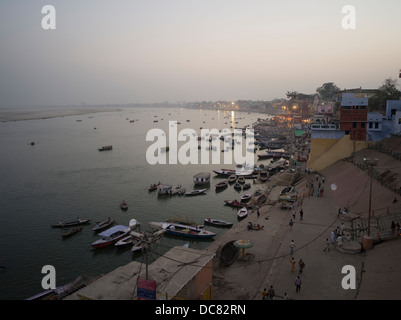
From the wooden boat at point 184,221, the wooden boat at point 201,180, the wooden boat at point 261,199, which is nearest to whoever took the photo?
the wooden boat at point 184,221

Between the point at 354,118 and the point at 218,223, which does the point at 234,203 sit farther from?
the point at 354,118

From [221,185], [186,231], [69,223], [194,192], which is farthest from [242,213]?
[69,223]

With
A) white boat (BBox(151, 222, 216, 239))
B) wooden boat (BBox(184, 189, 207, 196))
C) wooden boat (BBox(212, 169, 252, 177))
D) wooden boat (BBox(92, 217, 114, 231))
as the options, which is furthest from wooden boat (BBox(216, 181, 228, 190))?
wooden boat (BBox(92, 217, 114, 231))

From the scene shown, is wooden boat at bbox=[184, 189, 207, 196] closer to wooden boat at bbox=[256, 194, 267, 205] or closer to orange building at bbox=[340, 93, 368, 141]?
wooden boat at bbox=[256, 194, 267, 205]

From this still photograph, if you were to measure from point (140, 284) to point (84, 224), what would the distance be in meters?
19.7

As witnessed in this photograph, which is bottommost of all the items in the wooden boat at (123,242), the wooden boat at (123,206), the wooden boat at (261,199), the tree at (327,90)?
the wooden boat at (123,242)

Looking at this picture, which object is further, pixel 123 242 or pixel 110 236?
pixel 110 236

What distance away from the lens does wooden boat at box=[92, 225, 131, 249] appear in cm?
2459

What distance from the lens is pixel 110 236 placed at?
25156 mm

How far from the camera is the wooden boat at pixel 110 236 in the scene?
24594 millimetres

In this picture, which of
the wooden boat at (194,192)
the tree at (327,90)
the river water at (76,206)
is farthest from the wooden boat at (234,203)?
the tree at (327,90)

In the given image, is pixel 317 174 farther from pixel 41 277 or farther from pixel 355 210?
pixel 41 277

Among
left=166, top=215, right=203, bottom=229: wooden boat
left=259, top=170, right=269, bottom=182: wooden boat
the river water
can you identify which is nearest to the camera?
the river water

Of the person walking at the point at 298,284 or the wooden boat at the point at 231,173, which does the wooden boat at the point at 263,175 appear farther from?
the person walking at the point at 298,284
